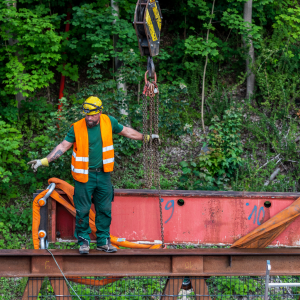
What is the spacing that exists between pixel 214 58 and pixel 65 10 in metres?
4.36

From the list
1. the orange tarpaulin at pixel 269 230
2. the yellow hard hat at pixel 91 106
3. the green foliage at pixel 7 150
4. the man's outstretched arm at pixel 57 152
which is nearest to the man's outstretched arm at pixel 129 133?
the yellow hard hat at pixel 91 106

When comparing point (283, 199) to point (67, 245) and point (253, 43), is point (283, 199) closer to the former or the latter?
point (67, 245)

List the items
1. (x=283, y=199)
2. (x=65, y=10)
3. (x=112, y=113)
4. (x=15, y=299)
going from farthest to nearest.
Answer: (x=65, y=10) → (x=112, y=113) → (x=15, y=299) → (x=283, y=199)

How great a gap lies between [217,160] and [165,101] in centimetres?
181

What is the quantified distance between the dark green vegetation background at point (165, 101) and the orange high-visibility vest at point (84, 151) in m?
3.41

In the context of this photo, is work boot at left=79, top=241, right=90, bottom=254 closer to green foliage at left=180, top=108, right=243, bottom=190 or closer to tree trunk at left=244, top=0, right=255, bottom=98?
green foliage at left=180, top=108, right=243, bottom=190

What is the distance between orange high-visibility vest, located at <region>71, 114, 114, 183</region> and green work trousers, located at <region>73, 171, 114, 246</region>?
4.8 inches

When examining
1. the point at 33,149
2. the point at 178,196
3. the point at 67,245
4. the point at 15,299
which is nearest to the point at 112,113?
the point at 33,149

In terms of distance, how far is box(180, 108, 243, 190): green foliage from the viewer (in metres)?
8.73

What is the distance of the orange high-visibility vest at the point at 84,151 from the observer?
476 centimetres

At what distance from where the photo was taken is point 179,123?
9258mm

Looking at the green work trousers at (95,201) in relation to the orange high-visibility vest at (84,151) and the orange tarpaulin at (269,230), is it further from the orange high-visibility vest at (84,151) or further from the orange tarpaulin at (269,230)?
the orange tarpaulin at (269,230)

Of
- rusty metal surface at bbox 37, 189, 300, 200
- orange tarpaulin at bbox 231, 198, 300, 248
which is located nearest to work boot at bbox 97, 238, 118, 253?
rusty metal surface at bbox 37, 189, 300, 200

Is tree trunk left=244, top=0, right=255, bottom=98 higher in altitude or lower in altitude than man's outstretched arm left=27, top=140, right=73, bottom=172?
higher
